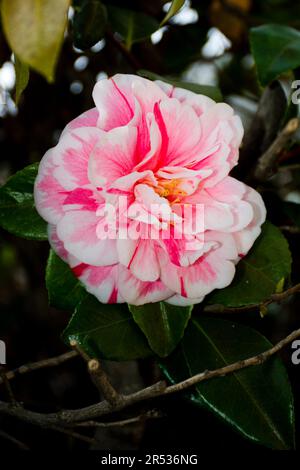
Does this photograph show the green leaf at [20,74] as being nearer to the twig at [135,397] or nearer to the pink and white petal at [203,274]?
the pink and white petal at [203,274]

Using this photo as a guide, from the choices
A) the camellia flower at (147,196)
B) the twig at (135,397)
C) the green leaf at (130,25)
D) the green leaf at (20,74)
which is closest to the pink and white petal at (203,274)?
the camellia flower at (147,196)

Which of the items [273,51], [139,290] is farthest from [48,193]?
[273,51]

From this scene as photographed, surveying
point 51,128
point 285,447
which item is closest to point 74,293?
point 285,447

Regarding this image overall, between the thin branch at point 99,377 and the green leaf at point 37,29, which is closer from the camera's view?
the green leaf at point 37,29

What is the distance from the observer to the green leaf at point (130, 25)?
1029mm

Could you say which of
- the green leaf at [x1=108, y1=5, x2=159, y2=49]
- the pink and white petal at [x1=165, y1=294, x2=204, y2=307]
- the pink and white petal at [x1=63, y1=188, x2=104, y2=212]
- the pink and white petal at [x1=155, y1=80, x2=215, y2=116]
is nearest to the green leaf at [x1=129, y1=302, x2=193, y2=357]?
the pink and white petal at [x1=165, y1=294, x2=204, y2=307]

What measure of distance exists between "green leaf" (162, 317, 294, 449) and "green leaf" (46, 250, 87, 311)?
145 millimetres

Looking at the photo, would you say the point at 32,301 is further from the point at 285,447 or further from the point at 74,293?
the point at 285,447

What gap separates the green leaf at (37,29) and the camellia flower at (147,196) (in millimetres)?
161

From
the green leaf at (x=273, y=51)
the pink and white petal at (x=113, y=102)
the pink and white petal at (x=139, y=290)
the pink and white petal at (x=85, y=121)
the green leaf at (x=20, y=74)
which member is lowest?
the pink and white petal at (x=139, y=290)

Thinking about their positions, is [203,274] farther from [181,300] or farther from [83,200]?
[83,200]

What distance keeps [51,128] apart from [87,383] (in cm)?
70

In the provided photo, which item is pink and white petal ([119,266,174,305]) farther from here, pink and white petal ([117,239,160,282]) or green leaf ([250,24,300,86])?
green leaf ([250,24,300,86])

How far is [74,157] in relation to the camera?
63cm
